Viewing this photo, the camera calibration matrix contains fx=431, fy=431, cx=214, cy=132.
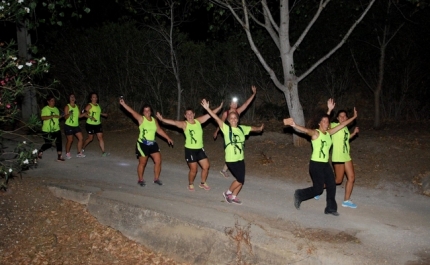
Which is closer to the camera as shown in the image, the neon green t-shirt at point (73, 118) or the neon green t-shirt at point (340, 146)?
the neon green t-shirt at point (340, 146)

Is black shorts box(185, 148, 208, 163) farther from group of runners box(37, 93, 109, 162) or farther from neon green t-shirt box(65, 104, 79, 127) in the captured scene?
neon green t-shirt box(65, 104, 79, 127)

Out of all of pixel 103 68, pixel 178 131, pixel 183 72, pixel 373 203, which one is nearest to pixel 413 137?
pixel 373 203

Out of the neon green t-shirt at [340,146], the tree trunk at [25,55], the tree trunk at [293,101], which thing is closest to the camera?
the neon green t-shirt at [340,146]

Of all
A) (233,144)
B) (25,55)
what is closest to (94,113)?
(233,144)

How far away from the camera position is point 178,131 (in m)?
14.9

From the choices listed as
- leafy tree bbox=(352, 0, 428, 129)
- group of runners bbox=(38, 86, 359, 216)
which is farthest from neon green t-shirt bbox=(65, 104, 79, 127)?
leafy tree bbox=(352, 0, 428, 129)

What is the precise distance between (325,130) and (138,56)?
11.2 meters

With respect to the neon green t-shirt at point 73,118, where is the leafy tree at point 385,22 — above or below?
above

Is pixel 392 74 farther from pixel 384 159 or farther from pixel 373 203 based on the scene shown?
pixel 373 203

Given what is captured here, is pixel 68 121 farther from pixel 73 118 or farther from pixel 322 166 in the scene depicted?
pixel 322 166

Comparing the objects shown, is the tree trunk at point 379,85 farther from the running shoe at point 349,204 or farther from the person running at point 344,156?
the running shoe at point 349,204

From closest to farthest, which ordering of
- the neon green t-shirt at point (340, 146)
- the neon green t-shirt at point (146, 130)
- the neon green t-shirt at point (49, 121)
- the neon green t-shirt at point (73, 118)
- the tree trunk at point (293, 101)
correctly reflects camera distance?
the neon green t-shirt at point (340, 146), the neon green t-shirt at point (146, 130), the neon green t-shirt at point (49, 121), the neon green t-shirt at point (73, 118), the tree trunk at point (293, 101)

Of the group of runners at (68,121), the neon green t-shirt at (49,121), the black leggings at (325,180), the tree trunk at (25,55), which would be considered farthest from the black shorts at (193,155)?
the tree trunk at (25,55)

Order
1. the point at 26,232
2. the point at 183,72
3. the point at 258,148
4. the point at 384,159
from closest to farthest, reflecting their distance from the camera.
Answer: the point at 26,232 → the point at 384,159 → the point at 258,148 → the point at 183,72
